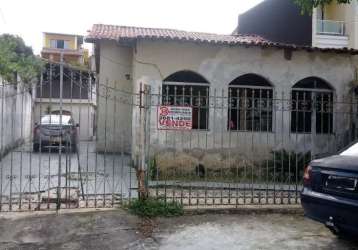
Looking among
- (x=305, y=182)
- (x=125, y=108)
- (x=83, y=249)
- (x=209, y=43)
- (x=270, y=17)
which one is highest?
(x=270, y=17)

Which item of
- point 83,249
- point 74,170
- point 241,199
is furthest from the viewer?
point 74,170

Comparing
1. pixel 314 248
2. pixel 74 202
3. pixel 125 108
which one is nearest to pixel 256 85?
pixel 125 108

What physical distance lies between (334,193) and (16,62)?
14.3 m

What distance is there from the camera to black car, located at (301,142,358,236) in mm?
4902

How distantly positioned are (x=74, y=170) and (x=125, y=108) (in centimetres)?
442

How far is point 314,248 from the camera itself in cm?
549

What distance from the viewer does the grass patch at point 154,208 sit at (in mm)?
6955

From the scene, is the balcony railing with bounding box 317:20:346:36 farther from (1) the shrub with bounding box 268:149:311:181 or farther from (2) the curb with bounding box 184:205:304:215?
(2) the curb with bounding box 184:205:304:215

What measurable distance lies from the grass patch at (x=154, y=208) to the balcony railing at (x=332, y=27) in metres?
16.1

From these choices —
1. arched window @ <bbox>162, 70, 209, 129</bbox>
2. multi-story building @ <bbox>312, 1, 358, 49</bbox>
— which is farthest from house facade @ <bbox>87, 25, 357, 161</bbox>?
multi-story building @ <bbox>312, 1, 358, 49</bbox>

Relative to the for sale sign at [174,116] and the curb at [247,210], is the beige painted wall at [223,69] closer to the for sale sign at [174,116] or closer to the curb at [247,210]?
the for sale sign at [174,116]

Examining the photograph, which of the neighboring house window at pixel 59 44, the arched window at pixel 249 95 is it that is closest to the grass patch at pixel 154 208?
the arched window at pixel 249 95

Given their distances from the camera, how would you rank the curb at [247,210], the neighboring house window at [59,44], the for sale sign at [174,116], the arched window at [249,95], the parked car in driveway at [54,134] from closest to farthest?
1. the curb at [247,210]
2. the for sale sign at [174,116]
3. the parked car in driveway at [54,134]
4. the arched window at [249,95]
5. the neighboring house window at [59,44]

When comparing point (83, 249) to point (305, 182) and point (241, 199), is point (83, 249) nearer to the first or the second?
point (305, 182)
